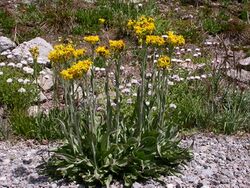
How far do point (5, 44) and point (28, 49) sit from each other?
625mm

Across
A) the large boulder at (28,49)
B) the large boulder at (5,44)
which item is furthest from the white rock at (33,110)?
the large boulder at (5,44)

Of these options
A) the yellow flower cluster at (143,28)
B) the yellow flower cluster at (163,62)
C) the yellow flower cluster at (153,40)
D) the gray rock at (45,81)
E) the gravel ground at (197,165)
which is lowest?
the gravel ground at (197,165)

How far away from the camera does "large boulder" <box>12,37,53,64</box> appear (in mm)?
8357

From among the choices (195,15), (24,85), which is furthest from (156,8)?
(24,85)

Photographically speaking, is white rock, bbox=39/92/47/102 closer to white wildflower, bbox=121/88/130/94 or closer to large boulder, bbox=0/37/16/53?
white wildflower, bbox=121/88/130/94

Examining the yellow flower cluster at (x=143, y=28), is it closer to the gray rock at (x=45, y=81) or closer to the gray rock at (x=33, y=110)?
the gray rock at (x=33, y=110)

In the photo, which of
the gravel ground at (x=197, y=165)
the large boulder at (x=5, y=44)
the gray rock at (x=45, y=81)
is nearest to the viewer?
the gravel ground at (x=197, y=165)

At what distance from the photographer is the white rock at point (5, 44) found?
8938mm

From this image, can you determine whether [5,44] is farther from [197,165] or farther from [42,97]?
[197,165]

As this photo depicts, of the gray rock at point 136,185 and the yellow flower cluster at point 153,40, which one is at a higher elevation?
the yellow flower cluster at point 153,40

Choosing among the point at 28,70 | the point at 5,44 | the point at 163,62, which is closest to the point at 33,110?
the point at 28,70

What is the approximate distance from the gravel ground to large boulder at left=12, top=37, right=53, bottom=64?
94.5 inches

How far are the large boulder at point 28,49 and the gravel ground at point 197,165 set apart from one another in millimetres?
2400

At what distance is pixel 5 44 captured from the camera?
8.98 meters
